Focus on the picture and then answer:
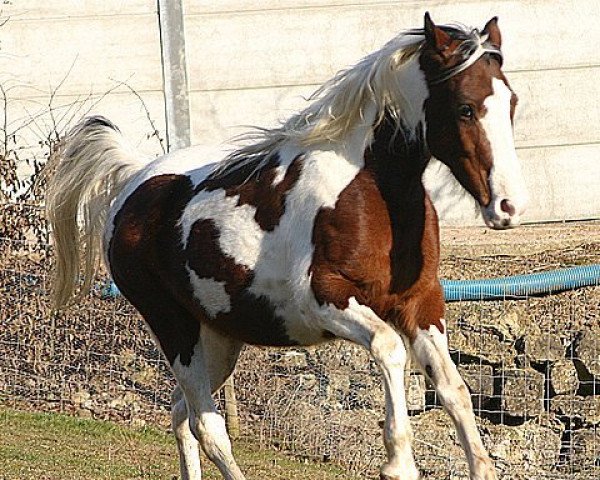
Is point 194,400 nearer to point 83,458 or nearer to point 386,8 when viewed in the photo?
point 83,458

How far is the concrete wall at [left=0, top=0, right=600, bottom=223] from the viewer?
1313 centimetres

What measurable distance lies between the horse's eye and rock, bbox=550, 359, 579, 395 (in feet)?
15.2

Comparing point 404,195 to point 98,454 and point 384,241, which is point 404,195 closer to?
point 384,241

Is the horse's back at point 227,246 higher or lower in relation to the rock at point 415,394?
higher

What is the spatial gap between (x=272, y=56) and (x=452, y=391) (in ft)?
27.0

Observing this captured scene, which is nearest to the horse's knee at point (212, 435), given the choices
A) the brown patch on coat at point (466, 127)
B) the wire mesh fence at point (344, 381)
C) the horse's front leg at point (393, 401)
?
the horse's front leg at point (393, 401)

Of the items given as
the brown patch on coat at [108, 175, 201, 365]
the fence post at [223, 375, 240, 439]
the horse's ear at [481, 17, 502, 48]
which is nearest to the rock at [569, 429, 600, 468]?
the fence post at [223, 375, 240, 439]

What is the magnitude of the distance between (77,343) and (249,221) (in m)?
4.45

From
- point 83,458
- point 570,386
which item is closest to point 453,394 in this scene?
point 83,458

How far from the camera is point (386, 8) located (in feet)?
43.2

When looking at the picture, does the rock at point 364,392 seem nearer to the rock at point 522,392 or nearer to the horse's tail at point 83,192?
the rock at point 522,392

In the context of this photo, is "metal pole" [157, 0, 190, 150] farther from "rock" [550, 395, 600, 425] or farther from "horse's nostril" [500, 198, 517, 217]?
"horse's nostril" [500, 198, 517, 217]

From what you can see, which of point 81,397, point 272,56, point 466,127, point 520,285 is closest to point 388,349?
point 466,127

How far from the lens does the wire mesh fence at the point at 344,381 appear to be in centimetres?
879
